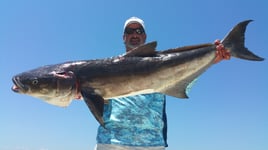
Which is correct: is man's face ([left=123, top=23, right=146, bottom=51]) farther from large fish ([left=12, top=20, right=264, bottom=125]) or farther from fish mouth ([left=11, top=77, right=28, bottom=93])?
fish mouth ([left=11, top=77, right=28, bottom=93])

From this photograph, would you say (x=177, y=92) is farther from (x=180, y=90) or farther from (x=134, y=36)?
(x=134, y=36)

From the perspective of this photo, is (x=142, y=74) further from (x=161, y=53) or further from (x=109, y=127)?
(x=109, y=127)

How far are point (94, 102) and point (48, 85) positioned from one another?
3.09 ft

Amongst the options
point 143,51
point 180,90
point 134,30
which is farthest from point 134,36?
point 180,90

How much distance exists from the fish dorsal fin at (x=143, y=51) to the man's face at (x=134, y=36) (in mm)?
1827

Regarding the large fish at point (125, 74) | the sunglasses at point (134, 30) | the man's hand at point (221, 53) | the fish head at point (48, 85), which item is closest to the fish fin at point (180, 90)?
the large fish at point (125, 74)

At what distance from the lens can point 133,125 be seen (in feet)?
38.5

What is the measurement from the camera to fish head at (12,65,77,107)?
10.6m

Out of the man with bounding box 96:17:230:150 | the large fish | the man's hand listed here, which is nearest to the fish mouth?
the large fish

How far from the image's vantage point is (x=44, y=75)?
10.7 meters

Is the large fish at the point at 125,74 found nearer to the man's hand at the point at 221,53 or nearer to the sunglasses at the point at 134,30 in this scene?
the man's hand at the point at 221,53

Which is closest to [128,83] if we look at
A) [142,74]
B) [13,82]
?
[142,74]

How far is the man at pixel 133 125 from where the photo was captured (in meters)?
11.7

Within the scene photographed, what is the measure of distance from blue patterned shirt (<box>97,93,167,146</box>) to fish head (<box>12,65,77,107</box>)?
4.58ft
